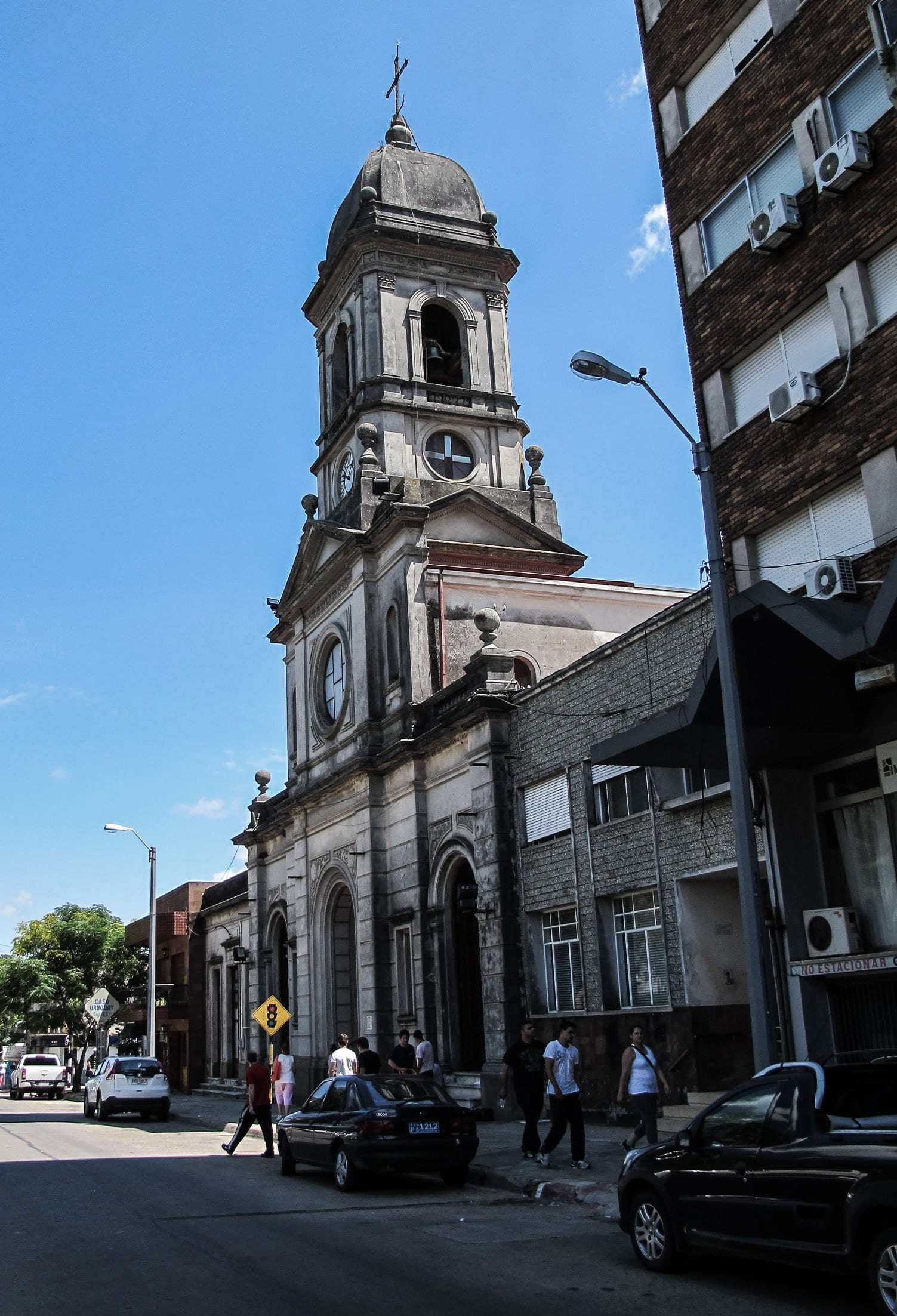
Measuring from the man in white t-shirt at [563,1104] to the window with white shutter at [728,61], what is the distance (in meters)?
13.3

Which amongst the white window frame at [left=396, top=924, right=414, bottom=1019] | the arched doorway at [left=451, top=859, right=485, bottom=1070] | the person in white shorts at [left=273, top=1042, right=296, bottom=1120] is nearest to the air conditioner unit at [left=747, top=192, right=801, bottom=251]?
the arched doorway at [left=451, top=859, right=485, bottom=1070]

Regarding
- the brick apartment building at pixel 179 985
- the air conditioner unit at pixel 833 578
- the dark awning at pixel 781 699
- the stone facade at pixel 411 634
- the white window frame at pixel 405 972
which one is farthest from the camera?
the brick apartment building at pixel 179 985

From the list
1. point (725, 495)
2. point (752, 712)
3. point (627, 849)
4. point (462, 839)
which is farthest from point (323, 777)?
point (752, 712)

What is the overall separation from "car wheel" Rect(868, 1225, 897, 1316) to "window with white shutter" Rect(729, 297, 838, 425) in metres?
10.8

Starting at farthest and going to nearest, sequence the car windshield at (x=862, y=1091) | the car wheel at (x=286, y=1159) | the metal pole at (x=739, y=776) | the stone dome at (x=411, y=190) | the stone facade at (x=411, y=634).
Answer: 1. the stone dome at (x=411, y=190)
2. the stone facade at (x=411, y=634)
3. the car wheel at (x=286, y=1159)
4. the metal pole at (x=739, y=776)
5. the car windshield at (x=862, y=1091)

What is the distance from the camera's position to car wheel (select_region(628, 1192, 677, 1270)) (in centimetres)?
897

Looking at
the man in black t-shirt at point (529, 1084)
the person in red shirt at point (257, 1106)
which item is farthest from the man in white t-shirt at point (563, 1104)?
the person in red shirt at point (257, 1106)

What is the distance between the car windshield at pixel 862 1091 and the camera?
25.6ft

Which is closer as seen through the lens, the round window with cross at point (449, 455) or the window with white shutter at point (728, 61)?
the window with white shutter at point (728, 61)

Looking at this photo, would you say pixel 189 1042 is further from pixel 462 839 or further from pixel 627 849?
pixel 627 849

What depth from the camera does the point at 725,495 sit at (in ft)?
55.5

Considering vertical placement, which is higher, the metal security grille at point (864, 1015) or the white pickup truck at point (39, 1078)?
the metal security grille at point (864, 1015)

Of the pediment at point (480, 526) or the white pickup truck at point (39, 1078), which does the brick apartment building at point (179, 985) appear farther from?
the pediment at point (480, 526)

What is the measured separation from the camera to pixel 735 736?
12273 millimetres
